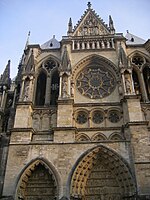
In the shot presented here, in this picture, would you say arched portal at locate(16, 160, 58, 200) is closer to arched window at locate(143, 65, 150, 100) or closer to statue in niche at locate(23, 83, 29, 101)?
statue in niche at locate(23, 83, 29, 101)

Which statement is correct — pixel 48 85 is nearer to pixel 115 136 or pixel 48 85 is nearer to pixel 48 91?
pixel 48 91

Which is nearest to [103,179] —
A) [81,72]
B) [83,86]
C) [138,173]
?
[138,173]

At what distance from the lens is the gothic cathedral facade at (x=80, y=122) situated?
1273 cm

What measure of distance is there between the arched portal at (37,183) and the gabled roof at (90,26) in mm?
11935

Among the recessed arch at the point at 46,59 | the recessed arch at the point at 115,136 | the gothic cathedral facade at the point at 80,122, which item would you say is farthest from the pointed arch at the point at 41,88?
the recessed arch at the point at 115,136

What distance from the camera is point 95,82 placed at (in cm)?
1808

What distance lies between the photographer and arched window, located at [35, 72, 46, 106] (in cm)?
1782

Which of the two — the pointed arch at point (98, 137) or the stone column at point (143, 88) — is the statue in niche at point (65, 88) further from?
the stone column at point (143, 88)

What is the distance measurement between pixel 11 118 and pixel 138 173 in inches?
332

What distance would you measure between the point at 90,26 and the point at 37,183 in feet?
45.3

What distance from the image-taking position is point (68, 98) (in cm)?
1580

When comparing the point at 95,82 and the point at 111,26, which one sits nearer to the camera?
the point at 95,82

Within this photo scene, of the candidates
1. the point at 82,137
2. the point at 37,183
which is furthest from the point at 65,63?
the point at 37,183

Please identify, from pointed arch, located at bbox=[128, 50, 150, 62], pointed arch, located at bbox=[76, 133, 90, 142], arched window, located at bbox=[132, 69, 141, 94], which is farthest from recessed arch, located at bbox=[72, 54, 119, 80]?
pointed arch, located at bbox=[76, 133, 90, 142]
